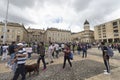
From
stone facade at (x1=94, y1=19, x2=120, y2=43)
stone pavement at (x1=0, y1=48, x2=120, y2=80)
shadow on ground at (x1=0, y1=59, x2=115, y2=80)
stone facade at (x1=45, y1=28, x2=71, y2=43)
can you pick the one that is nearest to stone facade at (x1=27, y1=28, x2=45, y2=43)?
stone facade at (x1=45, y1=28, x2=71, y2=43)

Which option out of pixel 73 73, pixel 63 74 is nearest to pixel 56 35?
pixel 73 73

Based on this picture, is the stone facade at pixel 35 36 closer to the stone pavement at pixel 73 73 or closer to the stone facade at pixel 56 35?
the stone facade at pixel 56 35

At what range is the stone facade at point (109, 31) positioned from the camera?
57.6 metres

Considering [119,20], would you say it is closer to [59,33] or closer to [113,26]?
[113,26]

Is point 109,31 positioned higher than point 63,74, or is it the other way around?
point 109,31

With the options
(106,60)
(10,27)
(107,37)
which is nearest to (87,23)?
(107,37)

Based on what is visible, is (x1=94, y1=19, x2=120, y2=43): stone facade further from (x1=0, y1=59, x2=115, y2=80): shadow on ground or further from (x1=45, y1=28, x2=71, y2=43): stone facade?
(x1=0, y1=59, x2=115, y2=80): shadow on ground

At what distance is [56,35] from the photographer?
78125 mm

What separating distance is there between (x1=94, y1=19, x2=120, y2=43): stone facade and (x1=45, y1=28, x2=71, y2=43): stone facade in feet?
87.4

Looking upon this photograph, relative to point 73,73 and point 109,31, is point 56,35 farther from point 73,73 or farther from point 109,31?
point 73,73

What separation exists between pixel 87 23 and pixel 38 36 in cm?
4961

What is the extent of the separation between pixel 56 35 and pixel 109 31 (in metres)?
41.3

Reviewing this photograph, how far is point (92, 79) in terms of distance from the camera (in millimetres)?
4469

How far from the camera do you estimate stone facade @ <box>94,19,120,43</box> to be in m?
57.6
